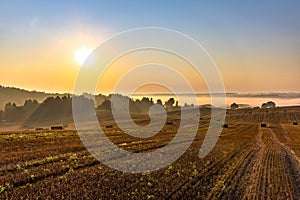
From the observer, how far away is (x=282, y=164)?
21938 millimetres

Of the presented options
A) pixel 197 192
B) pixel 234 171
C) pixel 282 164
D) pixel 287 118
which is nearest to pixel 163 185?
pixel 197 192

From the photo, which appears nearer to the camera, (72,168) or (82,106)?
(72,168)

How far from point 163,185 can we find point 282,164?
36.3 ft

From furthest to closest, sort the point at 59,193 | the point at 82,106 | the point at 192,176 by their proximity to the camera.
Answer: the point at 82,106, the point at 192,176, the point at 59,193

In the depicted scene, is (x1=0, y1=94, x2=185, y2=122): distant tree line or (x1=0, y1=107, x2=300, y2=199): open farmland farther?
(x1=0, y1=94, x2=185, y2=122): distant tree line

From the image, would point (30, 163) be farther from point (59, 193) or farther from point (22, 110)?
point (22, 110)

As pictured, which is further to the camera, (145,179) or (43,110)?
(43,110)

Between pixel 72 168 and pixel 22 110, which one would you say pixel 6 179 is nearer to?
pixel 72 168

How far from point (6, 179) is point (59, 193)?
321 cm

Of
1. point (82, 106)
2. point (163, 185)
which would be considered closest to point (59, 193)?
point (163, 185)

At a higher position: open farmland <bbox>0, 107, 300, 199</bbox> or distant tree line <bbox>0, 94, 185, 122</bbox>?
distant tree line <bbox>0, 94, 185, 122</bbox>

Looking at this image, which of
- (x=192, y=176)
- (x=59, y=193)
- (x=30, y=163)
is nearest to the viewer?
(x=59, y=193)

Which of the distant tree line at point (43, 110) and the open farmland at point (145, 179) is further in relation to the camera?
the distant tree line at point (43, 110)

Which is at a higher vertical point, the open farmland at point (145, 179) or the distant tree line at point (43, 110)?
the distant tree line at point (43, 110)
